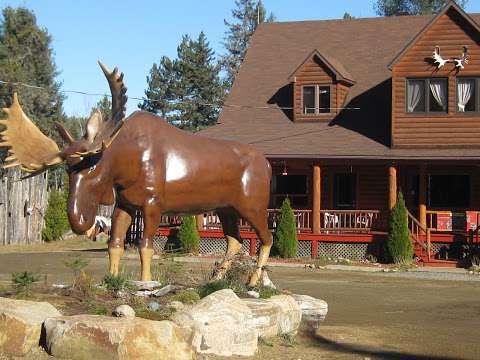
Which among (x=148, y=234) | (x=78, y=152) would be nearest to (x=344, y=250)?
(x=148, y=234)

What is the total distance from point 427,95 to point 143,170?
55.5 feet

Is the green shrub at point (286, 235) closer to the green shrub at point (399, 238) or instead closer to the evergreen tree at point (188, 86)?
the green shrub at point (399, 238)

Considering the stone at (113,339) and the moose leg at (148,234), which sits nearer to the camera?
the stone at (113,339)

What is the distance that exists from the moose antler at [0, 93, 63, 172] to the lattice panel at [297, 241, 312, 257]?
16858mm

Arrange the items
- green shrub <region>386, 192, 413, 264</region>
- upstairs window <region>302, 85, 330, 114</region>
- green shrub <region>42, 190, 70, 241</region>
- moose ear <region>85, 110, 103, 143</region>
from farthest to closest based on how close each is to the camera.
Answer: green shrub <region>42, 190, 70, 241</region>
upstairs window <region>302, 85, 330, 114</region>
green shrub <region>386, 192, 413, 264</region>
moose ear <region>85, 110, 103, 143</region>

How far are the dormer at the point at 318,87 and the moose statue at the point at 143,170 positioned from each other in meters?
16.9

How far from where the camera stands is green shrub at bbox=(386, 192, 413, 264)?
76.5 ft

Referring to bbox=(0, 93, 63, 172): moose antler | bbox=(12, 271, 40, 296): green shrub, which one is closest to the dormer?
bbox=(0, 93, 63, 172): moose antler

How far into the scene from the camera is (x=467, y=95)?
2486cm

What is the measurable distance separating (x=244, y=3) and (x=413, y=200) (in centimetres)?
4085

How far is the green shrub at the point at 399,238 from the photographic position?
23328 millimetres

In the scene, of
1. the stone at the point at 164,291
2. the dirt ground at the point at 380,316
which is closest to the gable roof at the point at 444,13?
the dirt ground at the point at 380,316

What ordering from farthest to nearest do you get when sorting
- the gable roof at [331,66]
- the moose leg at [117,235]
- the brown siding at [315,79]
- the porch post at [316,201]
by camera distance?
the brown siding at [315,79] < the gable roof at [331,66] < the porch post at [316,201] < the moose leg at [117,235]

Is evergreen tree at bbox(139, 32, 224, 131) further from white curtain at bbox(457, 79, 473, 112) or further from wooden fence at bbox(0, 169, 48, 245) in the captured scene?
white curtain at bbox(457, 79, 473, 112)
